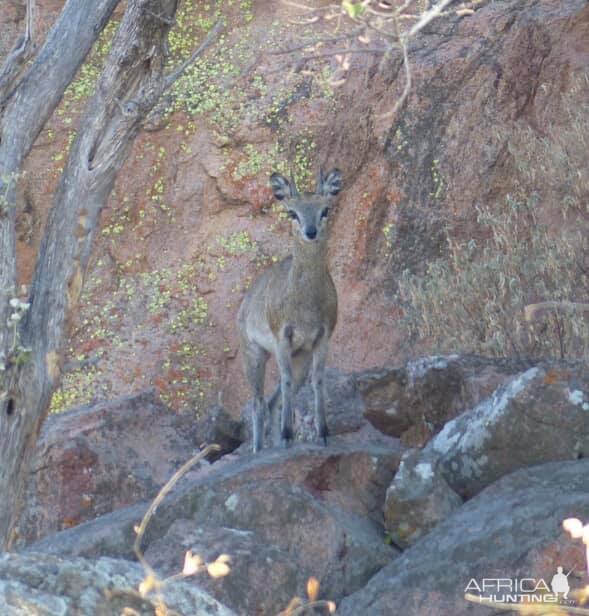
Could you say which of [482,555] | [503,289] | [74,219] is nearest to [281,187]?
[503,289]

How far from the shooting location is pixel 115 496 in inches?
480

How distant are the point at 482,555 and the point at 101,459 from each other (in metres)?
6.02

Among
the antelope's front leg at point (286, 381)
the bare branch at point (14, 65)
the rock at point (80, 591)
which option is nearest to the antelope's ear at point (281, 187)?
the antelope's front leg at point (286, 381)

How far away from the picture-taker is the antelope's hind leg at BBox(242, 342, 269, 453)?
39.7 feet

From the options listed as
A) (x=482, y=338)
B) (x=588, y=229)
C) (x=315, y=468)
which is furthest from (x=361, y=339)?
(x=315, y=468)

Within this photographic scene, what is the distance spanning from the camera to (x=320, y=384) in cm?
1126

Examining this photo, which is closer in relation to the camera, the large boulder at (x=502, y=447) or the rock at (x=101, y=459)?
the large boulder at (x=502, y=447)

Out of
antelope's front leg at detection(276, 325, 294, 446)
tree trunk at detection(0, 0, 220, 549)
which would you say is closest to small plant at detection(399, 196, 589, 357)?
antelope's front leg at detection(276, 325, 294, 446)

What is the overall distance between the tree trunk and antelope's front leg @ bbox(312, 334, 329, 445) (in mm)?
3683

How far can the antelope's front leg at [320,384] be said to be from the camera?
10.9 metres

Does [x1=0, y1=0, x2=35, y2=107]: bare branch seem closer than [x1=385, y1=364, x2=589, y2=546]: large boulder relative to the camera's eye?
Yes

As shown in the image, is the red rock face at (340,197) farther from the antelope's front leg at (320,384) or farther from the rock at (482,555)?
the rock at (482,555)

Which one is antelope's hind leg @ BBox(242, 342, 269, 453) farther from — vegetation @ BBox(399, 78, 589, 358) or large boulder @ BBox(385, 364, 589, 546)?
large boulder @ BBox(385, 364, 589, 546)

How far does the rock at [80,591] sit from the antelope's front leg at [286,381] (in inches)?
241
